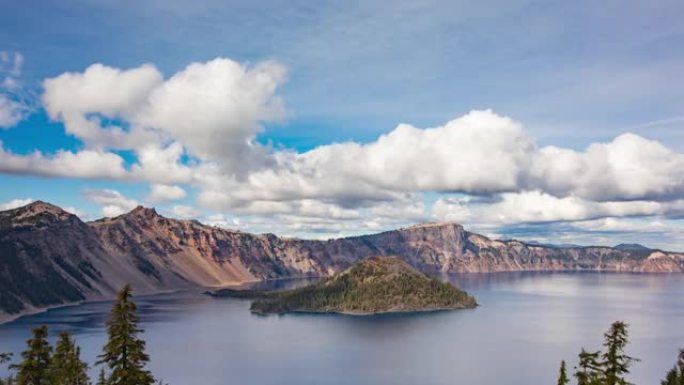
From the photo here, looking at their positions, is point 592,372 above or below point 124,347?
below

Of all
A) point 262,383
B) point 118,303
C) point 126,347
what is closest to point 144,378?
point 126,347

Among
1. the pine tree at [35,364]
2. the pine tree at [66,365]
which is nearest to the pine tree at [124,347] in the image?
the pine tree at [35,364]

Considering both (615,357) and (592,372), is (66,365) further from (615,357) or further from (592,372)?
(615,357)

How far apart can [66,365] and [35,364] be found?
384 cm

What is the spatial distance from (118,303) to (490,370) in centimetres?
17529

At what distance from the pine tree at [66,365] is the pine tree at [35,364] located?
193 centimetres

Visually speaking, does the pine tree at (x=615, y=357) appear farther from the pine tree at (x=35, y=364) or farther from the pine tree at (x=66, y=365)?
the pine tree at (x=35, y=364)

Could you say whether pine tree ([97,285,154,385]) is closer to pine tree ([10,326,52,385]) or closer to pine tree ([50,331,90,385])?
pine tree ([10,326,52,385])

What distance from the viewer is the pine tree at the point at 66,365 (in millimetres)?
53656

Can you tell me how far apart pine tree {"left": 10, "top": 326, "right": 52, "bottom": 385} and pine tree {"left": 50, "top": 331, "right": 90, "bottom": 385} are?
193 cm

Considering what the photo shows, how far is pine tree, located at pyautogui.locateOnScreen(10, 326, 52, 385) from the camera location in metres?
51.1

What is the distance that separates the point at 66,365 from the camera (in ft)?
181

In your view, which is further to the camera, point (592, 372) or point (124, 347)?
point (592, 372)

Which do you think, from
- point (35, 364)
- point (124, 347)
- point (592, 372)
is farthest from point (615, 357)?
point (35, 364)
